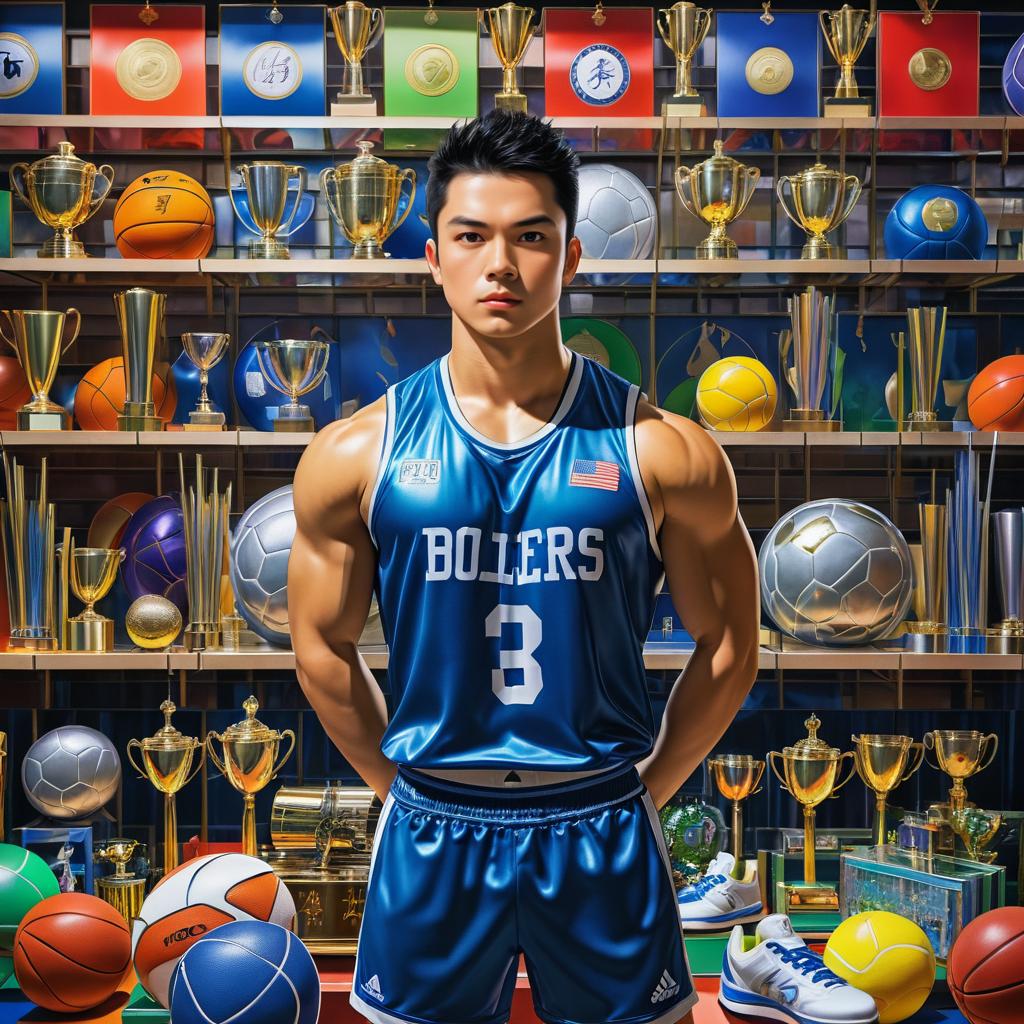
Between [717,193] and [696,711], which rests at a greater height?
[717,193]

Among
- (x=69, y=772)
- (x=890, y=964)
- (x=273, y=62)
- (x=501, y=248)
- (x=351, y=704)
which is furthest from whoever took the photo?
(x=273, y=62)

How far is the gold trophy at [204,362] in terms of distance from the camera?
3.19 meters

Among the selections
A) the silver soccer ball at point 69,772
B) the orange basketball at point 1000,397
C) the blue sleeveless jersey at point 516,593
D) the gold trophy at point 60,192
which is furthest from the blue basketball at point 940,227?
the silver soccer ball at point 69,772

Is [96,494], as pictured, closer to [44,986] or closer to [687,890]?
[44,986]

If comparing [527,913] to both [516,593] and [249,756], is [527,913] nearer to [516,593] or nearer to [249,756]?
[516,593]

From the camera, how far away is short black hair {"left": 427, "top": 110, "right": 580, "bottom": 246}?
1.60 metres

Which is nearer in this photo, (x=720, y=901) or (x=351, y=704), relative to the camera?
(x=351, y=704)

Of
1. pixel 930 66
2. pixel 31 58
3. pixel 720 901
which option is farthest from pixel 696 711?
pixel 31 58

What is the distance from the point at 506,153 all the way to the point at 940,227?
1.96m

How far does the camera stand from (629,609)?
1.68 m

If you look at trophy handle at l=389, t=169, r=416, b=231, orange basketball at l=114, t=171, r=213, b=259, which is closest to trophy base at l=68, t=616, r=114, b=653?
orange basketball at l=114, t=171, r=213, b=259

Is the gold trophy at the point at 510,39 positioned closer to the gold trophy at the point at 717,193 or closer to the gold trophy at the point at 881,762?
the gold trophy at the point at 717,193

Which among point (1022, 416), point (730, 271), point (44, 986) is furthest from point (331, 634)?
point (1022, 416)

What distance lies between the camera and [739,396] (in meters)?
3.15
